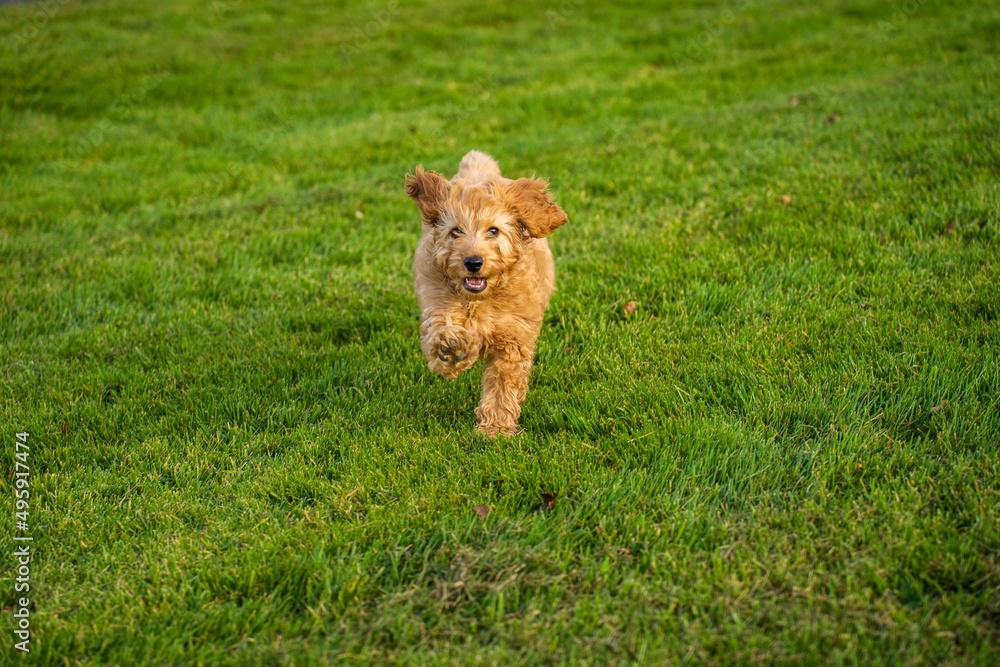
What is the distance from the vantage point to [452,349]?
12.2ft

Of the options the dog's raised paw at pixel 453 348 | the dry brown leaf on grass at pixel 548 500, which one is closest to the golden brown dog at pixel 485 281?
the dog's raised paw at pixel 453 348

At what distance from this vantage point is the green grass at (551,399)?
2621mm

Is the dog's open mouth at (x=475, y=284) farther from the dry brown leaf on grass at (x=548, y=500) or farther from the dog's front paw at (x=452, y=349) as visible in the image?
the dry brown leaf on grass at (x=548, y=500)

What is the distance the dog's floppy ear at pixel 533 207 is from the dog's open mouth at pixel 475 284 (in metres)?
0.51

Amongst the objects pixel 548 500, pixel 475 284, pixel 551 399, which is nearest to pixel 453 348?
pixel 475 284

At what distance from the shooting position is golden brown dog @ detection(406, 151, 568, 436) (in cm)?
377

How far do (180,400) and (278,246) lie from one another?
2.44m

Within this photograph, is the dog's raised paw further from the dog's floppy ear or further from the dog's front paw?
the dog's floppy ear

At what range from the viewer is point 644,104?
9836mm

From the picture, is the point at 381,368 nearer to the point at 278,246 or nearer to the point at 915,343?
the point at 278,246

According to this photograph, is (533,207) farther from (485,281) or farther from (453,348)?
(453,348)

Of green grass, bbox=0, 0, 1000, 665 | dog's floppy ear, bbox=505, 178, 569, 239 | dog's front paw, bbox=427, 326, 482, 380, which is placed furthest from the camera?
dog's floppy ear, bbox=505, 178, 569, 239

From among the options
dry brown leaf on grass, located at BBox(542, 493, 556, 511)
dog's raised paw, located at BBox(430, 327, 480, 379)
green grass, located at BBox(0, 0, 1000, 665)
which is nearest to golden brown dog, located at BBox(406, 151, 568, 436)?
dog's raised paw, located at BBox(430, 327, 480, 379)

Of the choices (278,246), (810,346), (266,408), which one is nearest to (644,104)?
(278,246)
